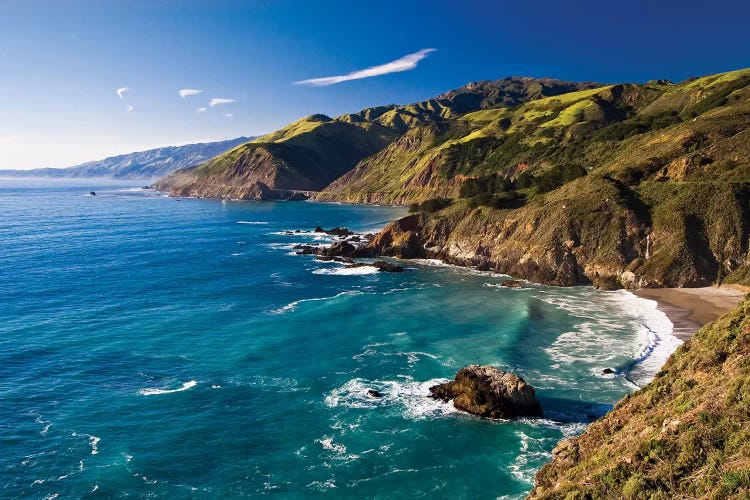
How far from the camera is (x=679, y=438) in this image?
19.3m

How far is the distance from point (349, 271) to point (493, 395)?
2189 inches

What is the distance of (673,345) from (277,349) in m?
38.2

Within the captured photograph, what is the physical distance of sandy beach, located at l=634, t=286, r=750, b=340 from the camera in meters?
55.8

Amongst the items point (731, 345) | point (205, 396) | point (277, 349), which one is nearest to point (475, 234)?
point (277, 349)

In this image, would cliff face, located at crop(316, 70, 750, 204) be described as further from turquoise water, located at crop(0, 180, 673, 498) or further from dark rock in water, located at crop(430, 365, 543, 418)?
dark rock in water, located at crop(430, 365, 543, 418)

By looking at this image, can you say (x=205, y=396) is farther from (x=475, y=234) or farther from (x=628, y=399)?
(x=475, y=234)

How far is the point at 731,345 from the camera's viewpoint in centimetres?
2417

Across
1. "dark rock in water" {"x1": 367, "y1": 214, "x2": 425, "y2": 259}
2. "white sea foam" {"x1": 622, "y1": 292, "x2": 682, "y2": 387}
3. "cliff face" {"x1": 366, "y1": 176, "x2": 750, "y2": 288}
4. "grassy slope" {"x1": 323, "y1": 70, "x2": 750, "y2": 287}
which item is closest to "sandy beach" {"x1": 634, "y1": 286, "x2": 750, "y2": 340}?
"white sea foam" {"x1": 622, "y1": 292, "x2": 682, "y2": 387}

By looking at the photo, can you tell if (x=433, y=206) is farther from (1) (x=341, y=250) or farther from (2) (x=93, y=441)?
(2) (x=93, y=441)

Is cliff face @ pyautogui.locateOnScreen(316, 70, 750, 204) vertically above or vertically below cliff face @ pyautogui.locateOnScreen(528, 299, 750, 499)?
above

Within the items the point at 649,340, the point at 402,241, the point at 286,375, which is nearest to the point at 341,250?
the point at 402,241

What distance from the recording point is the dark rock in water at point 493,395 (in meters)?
37.2

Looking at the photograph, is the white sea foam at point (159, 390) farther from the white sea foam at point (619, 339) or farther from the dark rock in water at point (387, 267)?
the dark rock in water at point (387, 267)

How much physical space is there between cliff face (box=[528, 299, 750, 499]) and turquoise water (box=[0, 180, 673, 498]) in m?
7.03
